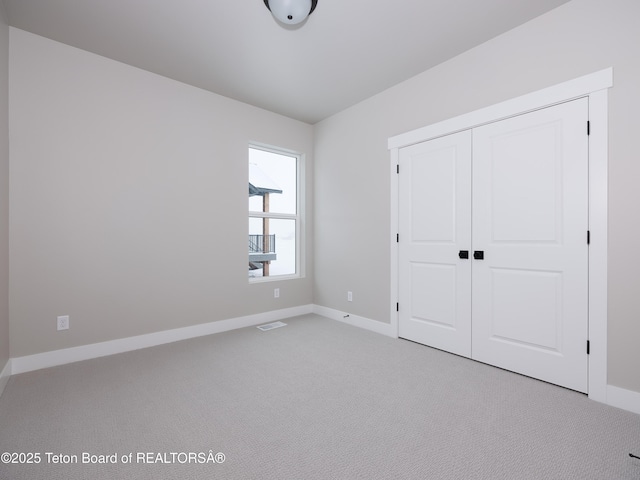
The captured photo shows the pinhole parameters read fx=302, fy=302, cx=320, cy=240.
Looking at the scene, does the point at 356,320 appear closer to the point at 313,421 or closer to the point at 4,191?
the point at 313,421

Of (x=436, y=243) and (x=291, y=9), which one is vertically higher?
(x=291, y=9)

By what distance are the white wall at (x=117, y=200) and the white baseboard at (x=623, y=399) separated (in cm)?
328

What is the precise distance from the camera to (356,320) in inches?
147

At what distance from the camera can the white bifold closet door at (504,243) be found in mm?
2135

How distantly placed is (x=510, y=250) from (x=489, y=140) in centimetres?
94

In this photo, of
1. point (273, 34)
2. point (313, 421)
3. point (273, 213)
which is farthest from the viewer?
point (273, 213)

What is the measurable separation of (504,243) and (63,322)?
3779mm

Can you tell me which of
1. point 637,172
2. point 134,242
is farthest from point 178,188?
point 637,172

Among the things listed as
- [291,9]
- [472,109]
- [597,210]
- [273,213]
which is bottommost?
[597,210]

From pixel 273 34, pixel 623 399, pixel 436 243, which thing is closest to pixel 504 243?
pixel 436 243

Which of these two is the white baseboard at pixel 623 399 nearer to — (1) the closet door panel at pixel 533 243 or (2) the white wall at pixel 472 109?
(2) the white wall at pixel 472 109

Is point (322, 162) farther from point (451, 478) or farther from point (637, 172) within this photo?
point (451, 478)

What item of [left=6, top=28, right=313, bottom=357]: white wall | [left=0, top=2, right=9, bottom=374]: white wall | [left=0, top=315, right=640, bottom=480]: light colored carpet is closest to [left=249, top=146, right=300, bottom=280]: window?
[left=6, top=28, right=313, bottom=357]: white wall

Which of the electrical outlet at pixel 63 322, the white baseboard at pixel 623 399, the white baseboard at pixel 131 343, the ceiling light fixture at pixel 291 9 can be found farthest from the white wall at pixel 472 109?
the electrical outlet at pixel 63 322
